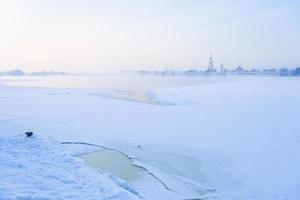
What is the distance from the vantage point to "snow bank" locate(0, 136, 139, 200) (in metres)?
4.43

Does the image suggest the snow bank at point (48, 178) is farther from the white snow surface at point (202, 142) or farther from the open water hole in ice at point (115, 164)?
the white snow surface at point (202, 142)

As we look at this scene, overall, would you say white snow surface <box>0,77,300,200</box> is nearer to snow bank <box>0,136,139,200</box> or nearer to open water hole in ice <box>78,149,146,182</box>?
open water hole in ice <box>78,149,146,182</box>

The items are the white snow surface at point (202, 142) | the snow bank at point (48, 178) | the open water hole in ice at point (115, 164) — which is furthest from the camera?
the open water hole in ice at point (115, 164)

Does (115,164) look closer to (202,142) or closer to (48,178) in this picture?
(48,178)

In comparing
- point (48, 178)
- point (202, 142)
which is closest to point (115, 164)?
point (48, 178)

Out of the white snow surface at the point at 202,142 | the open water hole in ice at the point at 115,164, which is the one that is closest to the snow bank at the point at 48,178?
the open water hole in ice at the point at 115,164

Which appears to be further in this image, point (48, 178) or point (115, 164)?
point (115, 164)

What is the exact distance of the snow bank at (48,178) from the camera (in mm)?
4434

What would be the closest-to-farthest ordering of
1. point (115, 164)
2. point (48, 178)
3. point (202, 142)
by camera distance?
point (48, 178)
point (115, 164)
point (202, 142)

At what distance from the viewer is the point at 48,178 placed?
5.20 m

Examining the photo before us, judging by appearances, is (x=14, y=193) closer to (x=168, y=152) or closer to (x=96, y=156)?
(x=96, y=156)

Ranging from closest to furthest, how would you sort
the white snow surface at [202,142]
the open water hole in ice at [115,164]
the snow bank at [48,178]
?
1. the snow bank at [48,178]
2. the white snow surface at [202,142]
3. the open water hole in ice at [115,164]

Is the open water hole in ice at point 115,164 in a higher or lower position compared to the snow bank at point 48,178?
lower

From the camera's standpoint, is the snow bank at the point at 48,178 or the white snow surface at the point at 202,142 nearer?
the snow bank at the point at 48,178
